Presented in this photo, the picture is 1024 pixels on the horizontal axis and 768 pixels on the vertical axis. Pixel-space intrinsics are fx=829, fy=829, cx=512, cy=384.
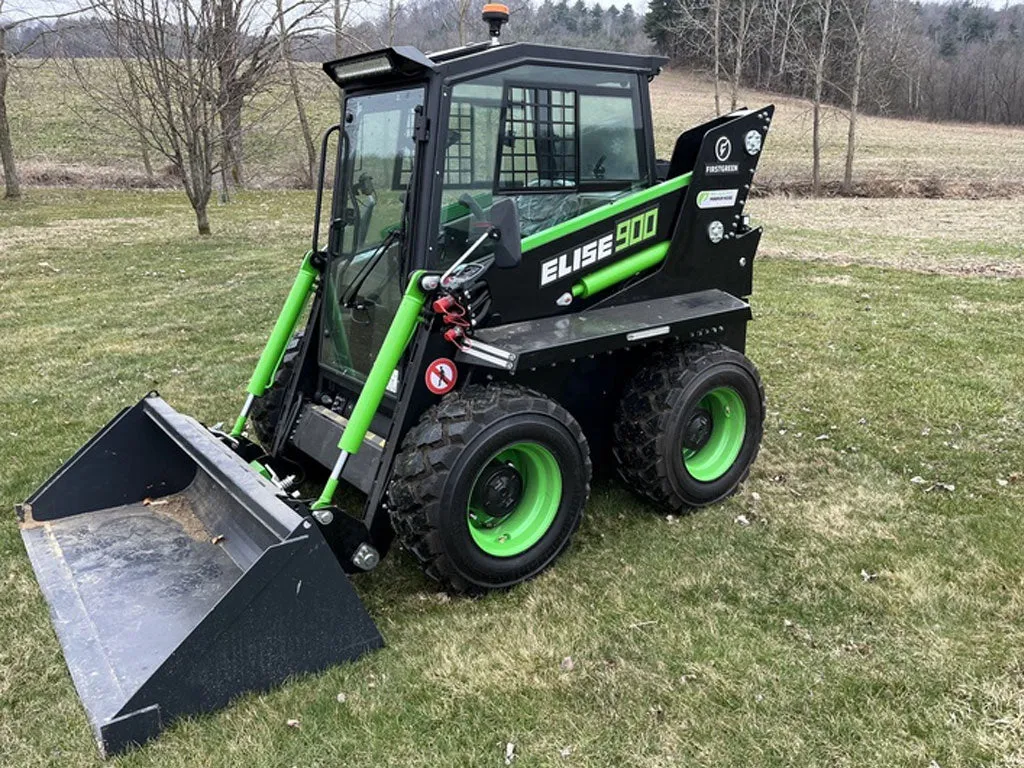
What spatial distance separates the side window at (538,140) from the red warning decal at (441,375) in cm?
92

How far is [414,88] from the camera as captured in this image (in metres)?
3.73

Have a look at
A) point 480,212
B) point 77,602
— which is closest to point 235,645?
point 77,602

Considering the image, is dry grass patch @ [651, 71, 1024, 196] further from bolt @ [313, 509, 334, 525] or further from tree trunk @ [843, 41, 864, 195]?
bolt @ [313, 509, 334, 525]

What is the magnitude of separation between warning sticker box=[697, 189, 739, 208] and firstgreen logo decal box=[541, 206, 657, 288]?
0.31 m

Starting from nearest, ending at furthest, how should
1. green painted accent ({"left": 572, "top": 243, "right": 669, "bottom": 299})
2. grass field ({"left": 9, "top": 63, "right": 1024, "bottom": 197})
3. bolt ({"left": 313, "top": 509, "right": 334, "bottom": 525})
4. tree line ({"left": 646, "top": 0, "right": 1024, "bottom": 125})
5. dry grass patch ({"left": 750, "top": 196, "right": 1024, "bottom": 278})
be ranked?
bolt ({"left": 313, "top": 509, "right": 334, "bottom": 525}) → green painted accent ({"left": 572, "top": 243, "right": 669, "bottom": 299}) → dry grass patch ({"left": 750, "top": 196, "right": 1024, "bottom": 278}) → grass field ({"left": 9, "top": 63, "right": 1024, "bottom": 197}) → tree line ({"left": 646, "top": 0, "right": 1024, "bottom": 125})

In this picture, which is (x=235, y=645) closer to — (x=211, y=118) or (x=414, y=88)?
(x=414, y=88)

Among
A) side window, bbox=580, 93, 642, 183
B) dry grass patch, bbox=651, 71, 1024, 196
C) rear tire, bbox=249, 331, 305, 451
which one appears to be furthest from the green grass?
dry grass patch, bbox=651, 71, 1024, 196

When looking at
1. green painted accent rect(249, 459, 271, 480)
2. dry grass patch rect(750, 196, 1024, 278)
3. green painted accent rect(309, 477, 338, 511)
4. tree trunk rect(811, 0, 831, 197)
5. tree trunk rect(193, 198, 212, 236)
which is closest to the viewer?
green painted accent rect(309, 477, 338, 511)

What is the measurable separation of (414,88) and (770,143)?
34.1 m

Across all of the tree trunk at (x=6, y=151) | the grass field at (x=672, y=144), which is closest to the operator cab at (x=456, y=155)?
the grass field at (x=672, y=144)

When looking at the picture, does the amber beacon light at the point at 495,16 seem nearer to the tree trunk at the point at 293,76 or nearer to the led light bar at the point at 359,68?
the led light bar at the point at 359,68

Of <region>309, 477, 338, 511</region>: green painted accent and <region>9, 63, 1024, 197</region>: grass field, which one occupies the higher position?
<region>9, 63, 1024, 197</region>: grass field

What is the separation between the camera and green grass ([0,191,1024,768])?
2.85 m

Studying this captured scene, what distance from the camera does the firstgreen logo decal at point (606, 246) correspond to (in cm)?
394
